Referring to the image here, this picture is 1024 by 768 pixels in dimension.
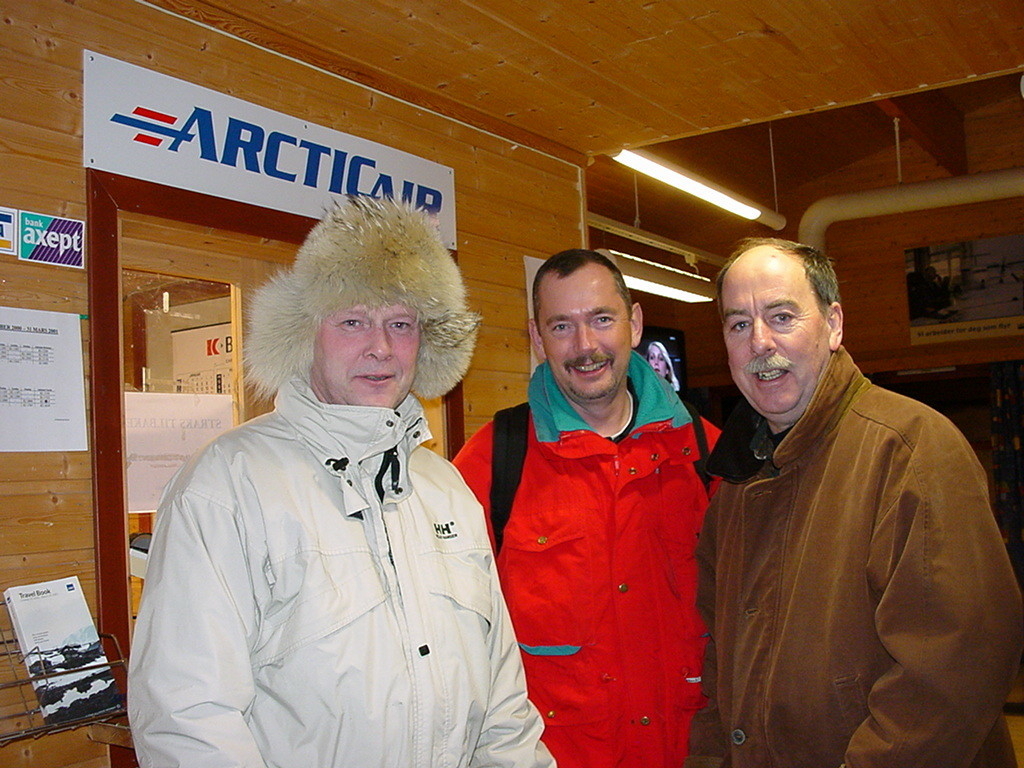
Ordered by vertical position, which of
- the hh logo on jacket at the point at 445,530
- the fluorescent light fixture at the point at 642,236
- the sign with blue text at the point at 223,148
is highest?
the fluorescent light fixture at the point at 642,236

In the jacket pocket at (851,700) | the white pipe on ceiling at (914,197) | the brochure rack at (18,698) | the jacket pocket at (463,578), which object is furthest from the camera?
the white pipe on ceiling at (914,197)

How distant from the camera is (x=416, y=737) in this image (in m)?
1.80

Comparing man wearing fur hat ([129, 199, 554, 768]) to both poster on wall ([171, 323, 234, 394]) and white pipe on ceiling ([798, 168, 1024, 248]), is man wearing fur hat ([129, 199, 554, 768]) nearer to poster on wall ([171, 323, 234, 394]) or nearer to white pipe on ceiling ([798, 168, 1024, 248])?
poster on wall ([171, 323, 234, 394])

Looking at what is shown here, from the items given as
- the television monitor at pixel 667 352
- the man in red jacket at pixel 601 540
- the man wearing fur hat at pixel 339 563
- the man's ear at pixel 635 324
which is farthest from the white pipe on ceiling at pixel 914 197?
the man wearing fur hat at pixel 339 563

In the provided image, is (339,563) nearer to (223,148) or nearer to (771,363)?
(771,363)

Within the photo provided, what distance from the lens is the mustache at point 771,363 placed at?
215cm

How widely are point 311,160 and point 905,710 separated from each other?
272 centimetres

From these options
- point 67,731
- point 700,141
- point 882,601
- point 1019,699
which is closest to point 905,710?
point 882,601

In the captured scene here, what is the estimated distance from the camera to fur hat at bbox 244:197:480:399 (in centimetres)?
206

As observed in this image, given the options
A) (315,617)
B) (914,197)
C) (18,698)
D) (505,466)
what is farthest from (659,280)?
(315,617)

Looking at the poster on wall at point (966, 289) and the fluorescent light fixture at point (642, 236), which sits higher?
the fluorescent light fixture at point (642, 236)

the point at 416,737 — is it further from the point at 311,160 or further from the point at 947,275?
the point at 947,275

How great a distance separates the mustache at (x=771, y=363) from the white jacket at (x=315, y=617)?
747mm

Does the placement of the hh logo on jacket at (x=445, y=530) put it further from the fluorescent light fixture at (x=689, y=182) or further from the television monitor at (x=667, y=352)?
the television monitor at (x=667, y=352)
